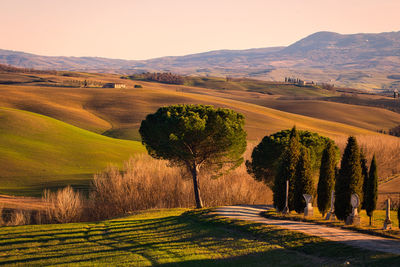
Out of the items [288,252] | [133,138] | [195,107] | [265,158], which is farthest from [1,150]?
[288,252]

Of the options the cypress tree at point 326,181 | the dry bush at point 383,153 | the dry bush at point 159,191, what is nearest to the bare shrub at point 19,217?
the dry bush at point 159,191

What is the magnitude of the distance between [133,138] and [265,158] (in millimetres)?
59730

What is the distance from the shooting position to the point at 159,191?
197ft

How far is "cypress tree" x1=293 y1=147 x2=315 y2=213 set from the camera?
33875 millimetres

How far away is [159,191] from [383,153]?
46.8m

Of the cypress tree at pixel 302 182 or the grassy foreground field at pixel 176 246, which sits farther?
the cypress tree at pixel 302 182

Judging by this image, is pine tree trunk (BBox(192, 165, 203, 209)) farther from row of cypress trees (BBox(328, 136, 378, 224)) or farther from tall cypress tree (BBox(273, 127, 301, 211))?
row of cypress trees (BBox(328, 136, 378, 224))

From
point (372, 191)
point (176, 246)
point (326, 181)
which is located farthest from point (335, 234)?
point (176, 246)

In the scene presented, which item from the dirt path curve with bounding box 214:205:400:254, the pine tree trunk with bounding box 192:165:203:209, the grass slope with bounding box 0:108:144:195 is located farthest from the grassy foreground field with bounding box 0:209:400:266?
the grass slope with bounding box 0:108:144:195

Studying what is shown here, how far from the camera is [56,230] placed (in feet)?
103

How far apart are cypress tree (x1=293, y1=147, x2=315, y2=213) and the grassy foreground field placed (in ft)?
21.9

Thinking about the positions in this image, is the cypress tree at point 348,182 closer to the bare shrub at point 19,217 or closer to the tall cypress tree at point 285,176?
the tall cypress tree at point 285,176

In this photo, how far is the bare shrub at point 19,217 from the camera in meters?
44.2

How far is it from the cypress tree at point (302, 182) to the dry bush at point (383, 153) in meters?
48.0
